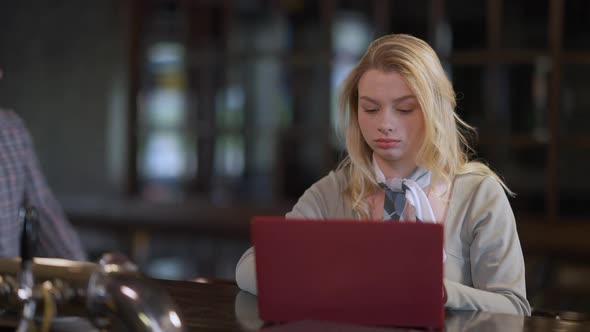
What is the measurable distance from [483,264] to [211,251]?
11.0 ft

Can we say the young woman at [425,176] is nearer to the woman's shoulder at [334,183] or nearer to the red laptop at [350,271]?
the woman's shoulder at [334,183]

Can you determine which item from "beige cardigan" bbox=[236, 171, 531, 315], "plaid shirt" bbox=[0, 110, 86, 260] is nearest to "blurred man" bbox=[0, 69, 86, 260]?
"plaid shirt" bbox=[0, 110, 86, 260]

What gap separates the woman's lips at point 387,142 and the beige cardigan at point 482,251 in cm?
21

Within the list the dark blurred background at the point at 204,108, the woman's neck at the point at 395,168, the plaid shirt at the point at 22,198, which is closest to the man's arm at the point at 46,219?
the plaid shirt at the point at 22,198

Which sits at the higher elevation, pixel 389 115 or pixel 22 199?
pixel 389 115

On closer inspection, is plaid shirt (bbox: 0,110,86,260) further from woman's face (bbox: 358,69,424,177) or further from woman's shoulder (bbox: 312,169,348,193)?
woman's face (bbox: 358,69,424,177)

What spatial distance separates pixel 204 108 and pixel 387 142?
11.1 ft

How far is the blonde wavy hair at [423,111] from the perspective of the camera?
181 centimetres

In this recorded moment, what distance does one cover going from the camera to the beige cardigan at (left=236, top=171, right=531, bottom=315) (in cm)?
176

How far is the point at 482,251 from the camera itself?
72.4 inches

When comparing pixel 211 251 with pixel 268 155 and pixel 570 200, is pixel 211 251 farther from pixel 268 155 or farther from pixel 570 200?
pixel 570 200

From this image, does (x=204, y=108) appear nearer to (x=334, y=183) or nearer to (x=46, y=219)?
(x=46, y=219)

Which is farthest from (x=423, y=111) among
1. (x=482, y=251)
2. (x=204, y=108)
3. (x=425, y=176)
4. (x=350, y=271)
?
(x=204, y=108)

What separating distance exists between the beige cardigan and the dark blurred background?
101 inches
